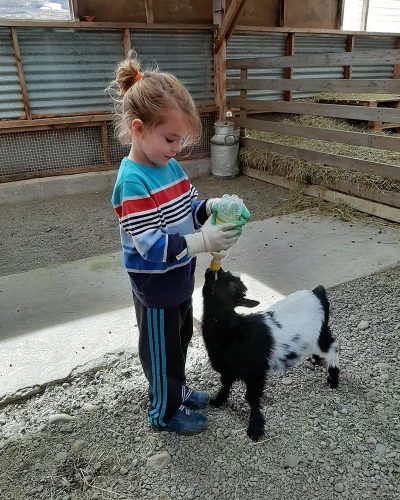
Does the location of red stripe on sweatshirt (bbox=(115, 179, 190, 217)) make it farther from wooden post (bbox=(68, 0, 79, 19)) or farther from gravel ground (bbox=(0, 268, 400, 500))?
wooden post (bbox=(68, 0, 79, 19))

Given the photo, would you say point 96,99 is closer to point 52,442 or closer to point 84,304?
point 84,304

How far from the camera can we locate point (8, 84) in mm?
5293

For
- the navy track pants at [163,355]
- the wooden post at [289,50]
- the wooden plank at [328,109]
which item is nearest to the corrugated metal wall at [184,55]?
the wooden plank at [328,109]

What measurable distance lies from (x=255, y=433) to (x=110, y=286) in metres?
1.79

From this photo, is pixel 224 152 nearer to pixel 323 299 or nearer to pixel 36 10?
pixel 36 10

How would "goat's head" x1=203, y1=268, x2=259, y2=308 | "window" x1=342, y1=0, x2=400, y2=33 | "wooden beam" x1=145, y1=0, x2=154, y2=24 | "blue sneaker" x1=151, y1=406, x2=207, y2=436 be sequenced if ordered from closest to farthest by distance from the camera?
"goat's head" x1=203, y1=268, x2=259, y2=308, "blue sneaker" x1=151, y1=406, x2=207, y2=436, "wooden beam" x1=145, y1=0, x2=154, y2=24, "window" x1=342, y1=0, x2=400, y2=33

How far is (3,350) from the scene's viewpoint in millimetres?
2502

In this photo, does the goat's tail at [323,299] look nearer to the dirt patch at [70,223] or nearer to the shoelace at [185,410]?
the shoelace at [185,410]

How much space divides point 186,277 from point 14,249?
2991mm

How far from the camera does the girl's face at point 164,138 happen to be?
142cm

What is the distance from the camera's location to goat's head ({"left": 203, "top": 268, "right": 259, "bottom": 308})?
1743 millimetres

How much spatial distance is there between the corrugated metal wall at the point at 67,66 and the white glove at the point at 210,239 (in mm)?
4876

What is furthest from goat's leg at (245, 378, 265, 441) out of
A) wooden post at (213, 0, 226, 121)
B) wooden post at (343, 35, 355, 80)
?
wooden post at (343, 35, 355, 80)

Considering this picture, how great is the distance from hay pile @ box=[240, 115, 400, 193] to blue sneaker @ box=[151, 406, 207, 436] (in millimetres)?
3491
